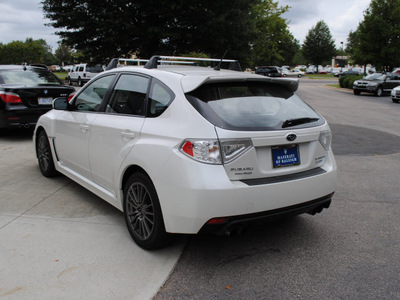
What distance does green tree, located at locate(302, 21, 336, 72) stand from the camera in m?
91.7

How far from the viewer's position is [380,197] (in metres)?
5.27

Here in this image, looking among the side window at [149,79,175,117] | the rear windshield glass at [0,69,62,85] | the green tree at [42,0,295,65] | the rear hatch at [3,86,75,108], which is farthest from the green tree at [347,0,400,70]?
the side window at [149,79,175,117]

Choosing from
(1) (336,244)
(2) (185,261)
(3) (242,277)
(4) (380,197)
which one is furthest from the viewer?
(4) (380,197)

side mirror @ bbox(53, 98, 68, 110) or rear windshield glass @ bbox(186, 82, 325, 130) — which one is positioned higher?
rear windshield glass @ bbox(186, 82, 325, 130)

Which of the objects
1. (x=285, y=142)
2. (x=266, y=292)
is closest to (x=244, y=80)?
(x=285, y=142)

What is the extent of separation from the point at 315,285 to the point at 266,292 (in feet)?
1.34

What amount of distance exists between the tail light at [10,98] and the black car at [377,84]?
2396cm

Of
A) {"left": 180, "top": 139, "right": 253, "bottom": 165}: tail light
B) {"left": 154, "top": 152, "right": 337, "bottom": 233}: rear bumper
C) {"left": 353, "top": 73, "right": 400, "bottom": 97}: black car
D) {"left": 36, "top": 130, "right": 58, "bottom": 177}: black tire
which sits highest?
{"left": 180, "top": 139, "right": 253, "bottom": 165}: tail light

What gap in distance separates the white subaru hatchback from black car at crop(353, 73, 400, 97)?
998 inches

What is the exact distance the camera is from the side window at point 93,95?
14.5ft

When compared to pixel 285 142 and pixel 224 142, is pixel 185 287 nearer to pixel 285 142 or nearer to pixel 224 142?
pixel 224 142

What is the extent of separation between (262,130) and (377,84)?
26263 mm

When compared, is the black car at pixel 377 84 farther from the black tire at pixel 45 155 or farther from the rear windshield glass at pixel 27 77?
the black tire at pixel 45 155

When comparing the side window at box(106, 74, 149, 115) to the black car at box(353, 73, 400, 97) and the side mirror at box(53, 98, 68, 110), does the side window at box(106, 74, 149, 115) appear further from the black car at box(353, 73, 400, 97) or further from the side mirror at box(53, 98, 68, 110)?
the black car at box(353, 73, 400, 97)
